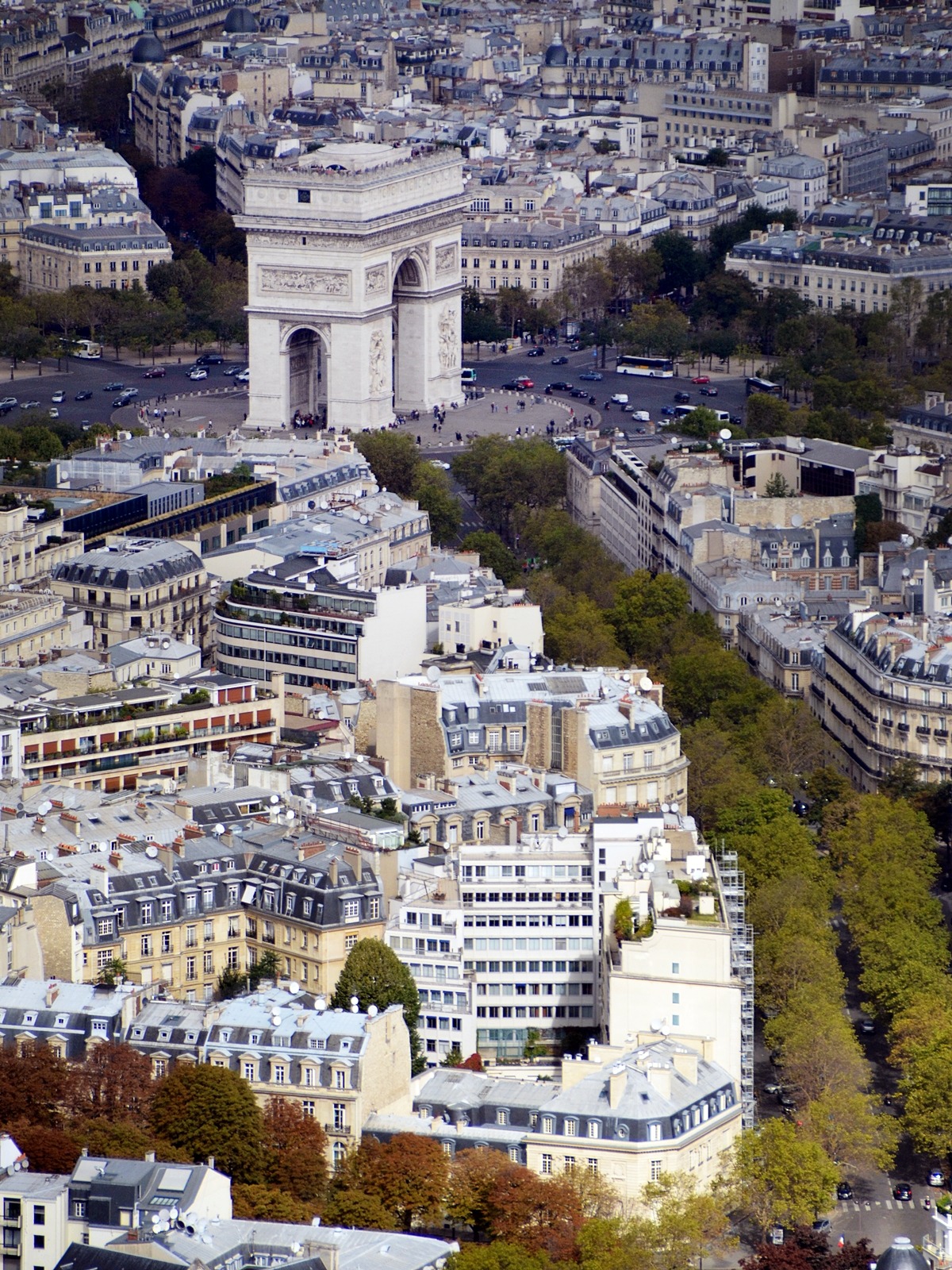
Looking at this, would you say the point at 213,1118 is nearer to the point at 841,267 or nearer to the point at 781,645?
the point at 781,645

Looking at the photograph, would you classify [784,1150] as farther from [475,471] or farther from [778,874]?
[475,471]

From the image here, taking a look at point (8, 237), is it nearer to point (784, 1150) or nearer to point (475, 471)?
point (475, 471)

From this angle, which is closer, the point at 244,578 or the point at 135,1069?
the point at 135,1069

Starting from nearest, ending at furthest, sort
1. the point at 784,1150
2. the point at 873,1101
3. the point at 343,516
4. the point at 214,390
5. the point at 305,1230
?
the point at 305,1230 < the point at 784,1150 < the point at 873,1101 < the point at 343,516 < the point at 214,390

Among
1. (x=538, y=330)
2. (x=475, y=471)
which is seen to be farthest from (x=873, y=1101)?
(x=538, y=330)

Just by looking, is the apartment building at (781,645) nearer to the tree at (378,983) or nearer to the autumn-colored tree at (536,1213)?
the tree at (378,983)

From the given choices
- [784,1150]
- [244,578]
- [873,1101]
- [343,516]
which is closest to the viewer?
[784,1150]

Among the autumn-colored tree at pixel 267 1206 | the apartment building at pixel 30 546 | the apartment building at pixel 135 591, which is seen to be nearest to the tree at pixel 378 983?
the autumn-colored tree at pixel 267 1206

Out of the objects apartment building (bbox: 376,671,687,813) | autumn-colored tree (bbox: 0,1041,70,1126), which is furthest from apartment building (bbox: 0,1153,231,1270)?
apartment building (bbox: 376,671,687,813)
